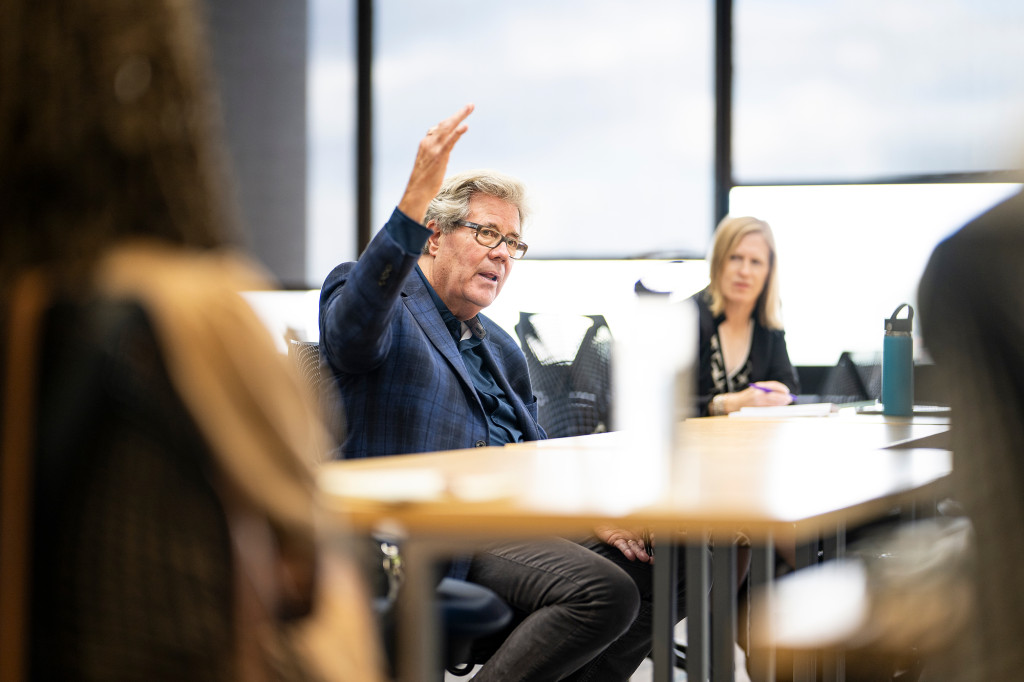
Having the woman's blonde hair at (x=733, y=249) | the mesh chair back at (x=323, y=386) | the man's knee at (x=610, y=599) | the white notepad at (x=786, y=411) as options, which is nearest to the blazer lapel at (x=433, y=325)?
the mesh chair back at (x=323, y=386)

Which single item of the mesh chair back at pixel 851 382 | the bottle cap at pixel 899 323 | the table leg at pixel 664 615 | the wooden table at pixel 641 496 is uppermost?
the bottle cap at pixel 899 323

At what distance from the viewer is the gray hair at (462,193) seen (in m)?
2.34

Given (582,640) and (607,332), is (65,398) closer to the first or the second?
(582,640)

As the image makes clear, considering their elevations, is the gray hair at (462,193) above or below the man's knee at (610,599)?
above

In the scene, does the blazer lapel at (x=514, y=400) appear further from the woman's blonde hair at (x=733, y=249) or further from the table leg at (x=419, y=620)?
the woman's blonde hair at (x=733, y=249)

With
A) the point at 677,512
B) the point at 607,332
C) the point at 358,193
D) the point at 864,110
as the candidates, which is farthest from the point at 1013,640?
the point at 358,193

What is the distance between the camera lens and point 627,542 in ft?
6.96

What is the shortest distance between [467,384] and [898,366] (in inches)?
49.1

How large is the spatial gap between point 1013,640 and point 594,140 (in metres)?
4.61

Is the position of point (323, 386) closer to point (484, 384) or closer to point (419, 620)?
point (484, 384)

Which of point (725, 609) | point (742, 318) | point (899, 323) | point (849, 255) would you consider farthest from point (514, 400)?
point (849, 255)

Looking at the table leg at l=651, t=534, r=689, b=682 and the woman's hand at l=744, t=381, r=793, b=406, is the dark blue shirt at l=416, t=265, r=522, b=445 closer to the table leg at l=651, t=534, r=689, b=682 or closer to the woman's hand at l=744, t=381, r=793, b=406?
the table leg at l=651, t=534, r=689, b=682

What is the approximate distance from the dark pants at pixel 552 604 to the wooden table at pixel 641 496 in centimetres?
21

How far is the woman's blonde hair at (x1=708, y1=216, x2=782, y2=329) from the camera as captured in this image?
3455mm
